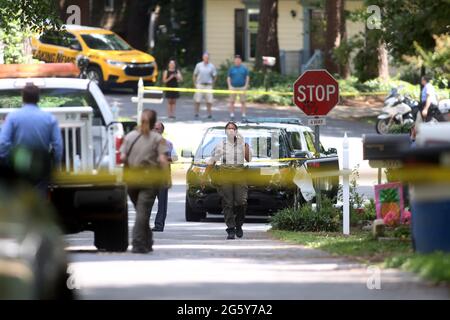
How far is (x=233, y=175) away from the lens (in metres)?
20.0

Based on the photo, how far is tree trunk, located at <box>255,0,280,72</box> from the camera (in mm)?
48031

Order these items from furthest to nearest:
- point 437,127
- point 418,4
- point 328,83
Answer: point 328,83, point 418,4, point 437,127

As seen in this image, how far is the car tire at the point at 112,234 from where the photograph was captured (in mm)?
16281

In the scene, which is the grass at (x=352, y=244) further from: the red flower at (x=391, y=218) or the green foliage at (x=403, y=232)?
the red flower at (x=391, y=218)

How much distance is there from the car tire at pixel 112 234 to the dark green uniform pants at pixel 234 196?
3.77m

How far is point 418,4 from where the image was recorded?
18.7 meters

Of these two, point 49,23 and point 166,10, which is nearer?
point 49,23

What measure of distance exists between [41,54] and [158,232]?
74.3ft

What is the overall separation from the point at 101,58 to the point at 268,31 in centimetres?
714

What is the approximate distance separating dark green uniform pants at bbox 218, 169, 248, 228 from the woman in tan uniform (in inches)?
160

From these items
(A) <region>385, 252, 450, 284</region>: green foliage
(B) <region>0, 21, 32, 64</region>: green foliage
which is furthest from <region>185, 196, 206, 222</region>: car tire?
(B) <region>0, 21, 32, 64</region>: green foliage

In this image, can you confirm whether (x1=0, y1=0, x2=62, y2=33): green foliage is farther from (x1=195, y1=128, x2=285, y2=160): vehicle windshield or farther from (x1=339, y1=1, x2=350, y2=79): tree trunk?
(x1=339, y1=1, x2=350, y2=79): tree trunk
